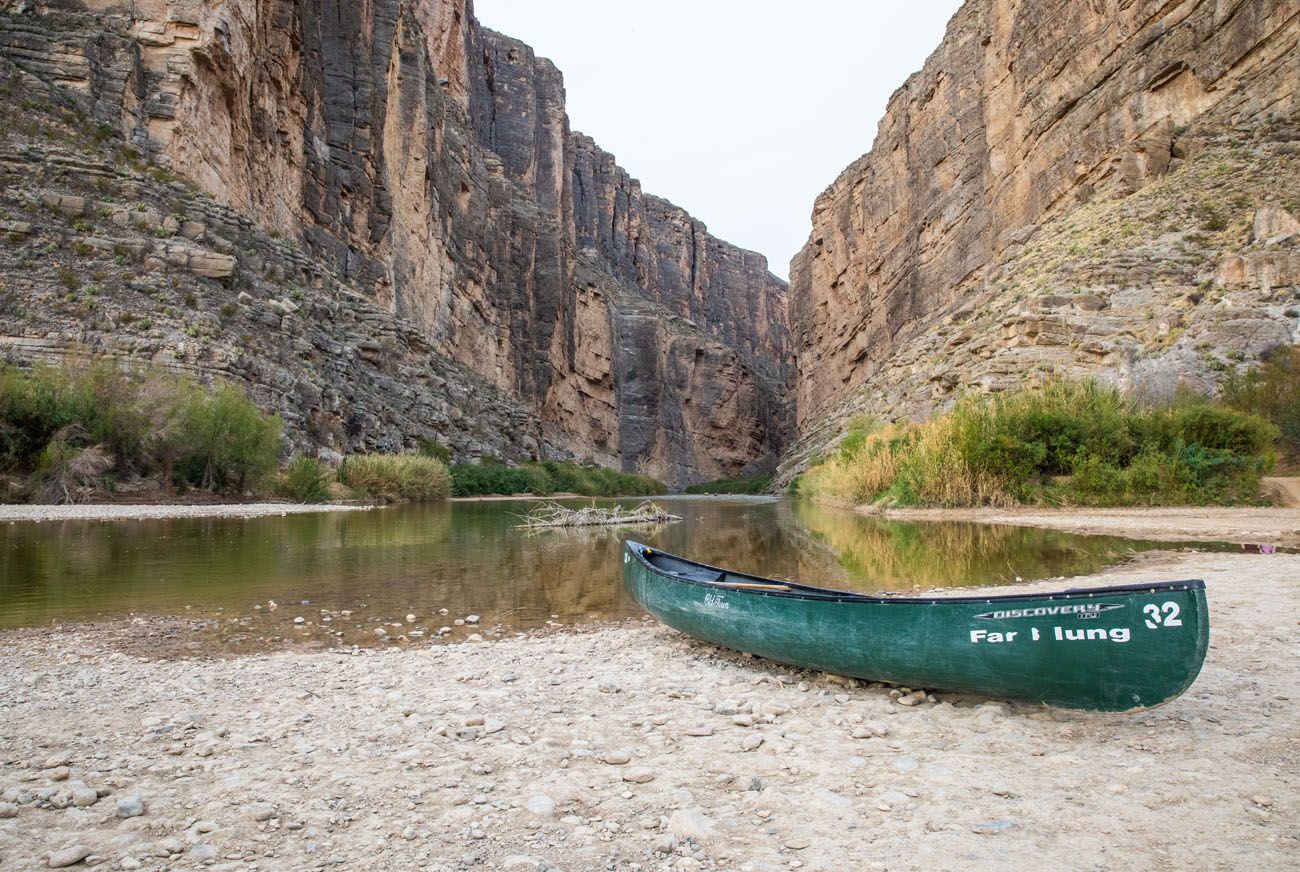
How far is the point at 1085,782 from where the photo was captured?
2.99m

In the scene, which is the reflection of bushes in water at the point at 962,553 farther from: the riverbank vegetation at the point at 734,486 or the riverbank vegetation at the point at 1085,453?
the riverbank vegetation at the point at 734,486

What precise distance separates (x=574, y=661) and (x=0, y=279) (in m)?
25.0

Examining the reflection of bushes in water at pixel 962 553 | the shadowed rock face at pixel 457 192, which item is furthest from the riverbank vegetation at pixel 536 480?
the reflection of bushes in water at pixel 962 553

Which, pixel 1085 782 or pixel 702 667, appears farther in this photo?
pixel 702 667

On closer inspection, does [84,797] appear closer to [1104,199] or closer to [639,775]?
[639,775]

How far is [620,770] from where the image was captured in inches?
129

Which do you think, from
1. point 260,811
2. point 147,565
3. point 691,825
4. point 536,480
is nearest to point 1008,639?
point 691,825

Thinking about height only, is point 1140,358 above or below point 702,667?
above

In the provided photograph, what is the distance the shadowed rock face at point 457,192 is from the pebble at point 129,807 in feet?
106

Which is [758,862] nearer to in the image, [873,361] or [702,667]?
[702,667]

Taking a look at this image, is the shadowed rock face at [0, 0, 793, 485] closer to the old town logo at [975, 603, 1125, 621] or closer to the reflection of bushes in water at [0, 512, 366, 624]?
the reflection of bushes in water at [0, 512, 366, 624]

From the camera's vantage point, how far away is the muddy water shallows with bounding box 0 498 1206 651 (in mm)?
6652

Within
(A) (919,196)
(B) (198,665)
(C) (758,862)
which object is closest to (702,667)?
(C) (758,862)

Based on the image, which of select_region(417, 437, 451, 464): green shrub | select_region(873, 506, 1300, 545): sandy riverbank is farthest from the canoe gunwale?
select_region(417, 437, 451, 464): green shrub
